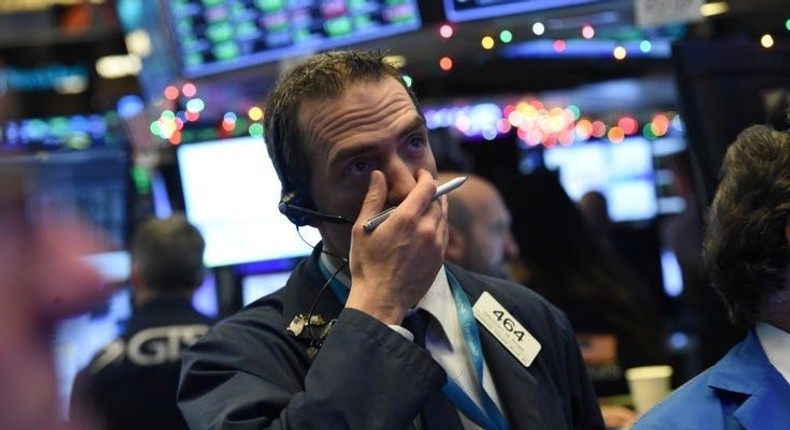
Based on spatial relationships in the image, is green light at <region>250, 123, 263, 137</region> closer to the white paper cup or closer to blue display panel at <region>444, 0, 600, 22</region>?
blue display panel at <region>444, 0, 600, 22</region>

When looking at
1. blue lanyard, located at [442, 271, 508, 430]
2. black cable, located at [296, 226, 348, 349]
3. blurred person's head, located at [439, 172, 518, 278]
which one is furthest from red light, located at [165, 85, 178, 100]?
blue lanyard, located at [442, 271, 508, 430]

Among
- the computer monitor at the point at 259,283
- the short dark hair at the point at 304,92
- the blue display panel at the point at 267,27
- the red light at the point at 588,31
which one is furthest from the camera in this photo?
the computer monitor at the point at 259,283

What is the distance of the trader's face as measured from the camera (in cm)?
181

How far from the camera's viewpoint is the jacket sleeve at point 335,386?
1.64 m

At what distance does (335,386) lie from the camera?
5.41 feet

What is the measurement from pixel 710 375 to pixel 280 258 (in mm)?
2911

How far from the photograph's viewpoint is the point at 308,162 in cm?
190

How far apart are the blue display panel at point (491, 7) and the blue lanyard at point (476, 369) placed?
4.55 feet

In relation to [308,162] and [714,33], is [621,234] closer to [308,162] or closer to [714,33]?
[714,33]

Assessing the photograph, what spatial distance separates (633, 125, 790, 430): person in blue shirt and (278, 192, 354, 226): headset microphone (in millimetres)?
609

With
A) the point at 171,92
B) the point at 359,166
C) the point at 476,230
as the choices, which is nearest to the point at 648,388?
the point at 476,230

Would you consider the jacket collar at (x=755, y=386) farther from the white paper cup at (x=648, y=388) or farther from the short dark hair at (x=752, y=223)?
the white paper cup at (x=648, y=388)

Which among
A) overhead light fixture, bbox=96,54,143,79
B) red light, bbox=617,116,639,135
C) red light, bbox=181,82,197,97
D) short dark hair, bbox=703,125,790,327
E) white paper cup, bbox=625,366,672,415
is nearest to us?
short dark hair, bbox=703,125,790,327

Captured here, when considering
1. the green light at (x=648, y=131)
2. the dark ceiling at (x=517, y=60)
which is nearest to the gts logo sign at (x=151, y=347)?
the dark ceiling at (x=517, y=60)
